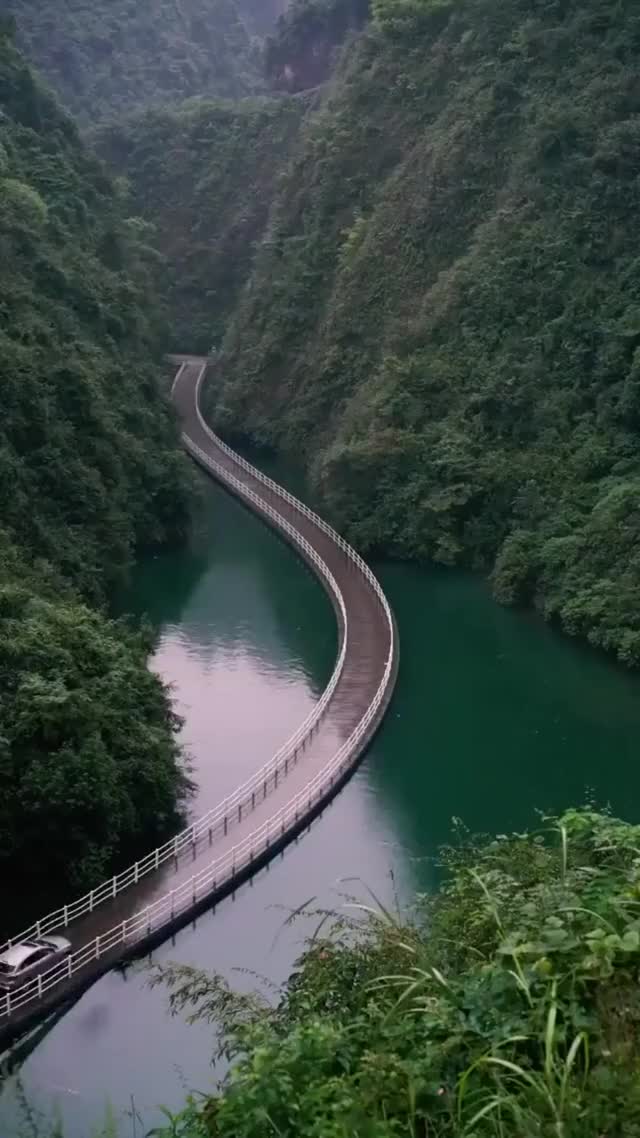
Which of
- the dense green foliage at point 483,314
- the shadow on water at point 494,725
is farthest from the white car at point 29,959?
the dense green foliage at point 483,314

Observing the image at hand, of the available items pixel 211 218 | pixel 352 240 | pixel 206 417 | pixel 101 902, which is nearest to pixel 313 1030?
pixel 101 902

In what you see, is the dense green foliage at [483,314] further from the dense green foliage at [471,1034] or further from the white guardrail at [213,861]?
the dense green foliage at [471,1034]

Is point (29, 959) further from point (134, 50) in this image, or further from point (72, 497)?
point (134, 50)

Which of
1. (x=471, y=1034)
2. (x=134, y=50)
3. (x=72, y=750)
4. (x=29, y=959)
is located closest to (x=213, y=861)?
(x=72, y=750)

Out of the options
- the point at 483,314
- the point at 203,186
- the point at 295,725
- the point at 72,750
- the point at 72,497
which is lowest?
the point at 295,725

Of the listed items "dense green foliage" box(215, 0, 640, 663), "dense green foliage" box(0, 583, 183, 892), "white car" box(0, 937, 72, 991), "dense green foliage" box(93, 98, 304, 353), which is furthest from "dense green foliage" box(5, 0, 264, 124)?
"white car" box(0, 937, 72, 991)

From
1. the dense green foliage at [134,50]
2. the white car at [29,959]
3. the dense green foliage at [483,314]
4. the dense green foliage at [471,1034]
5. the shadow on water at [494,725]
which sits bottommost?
the white car at [29,959]
